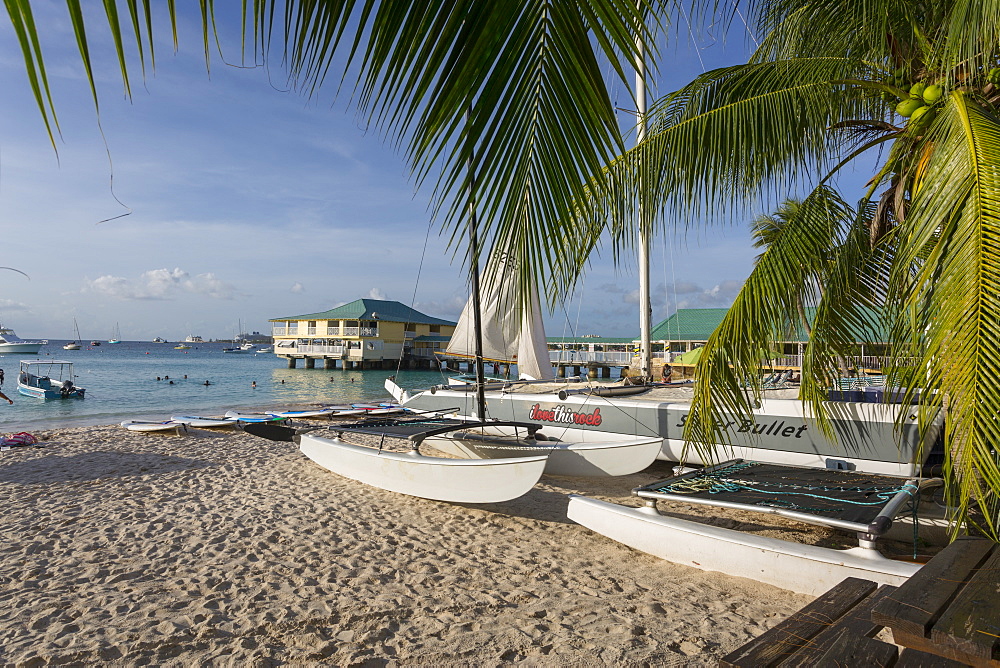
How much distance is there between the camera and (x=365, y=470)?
8539mm

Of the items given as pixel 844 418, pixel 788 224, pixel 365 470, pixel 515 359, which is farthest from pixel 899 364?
pixel 515 359

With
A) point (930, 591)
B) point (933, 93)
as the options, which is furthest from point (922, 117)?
point (930, 591)

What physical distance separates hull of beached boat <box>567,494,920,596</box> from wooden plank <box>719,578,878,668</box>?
62.6 inches

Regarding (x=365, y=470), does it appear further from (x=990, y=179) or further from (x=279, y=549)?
(x=990, y=179)

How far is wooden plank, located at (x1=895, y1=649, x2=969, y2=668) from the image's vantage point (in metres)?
2.09

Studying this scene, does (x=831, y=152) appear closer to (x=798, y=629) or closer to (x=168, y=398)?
(x=798, y=629)

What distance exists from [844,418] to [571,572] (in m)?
5.13

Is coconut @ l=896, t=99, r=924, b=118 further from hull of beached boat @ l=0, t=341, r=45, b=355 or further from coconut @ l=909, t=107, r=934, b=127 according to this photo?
hull of beached boat @ l=0, t=341, r=45, b=355

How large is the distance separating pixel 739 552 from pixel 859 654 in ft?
11.2

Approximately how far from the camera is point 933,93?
4.23 m

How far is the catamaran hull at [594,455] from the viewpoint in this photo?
8281 millimetres

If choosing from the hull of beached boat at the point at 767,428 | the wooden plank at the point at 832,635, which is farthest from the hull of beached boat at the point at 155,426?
the wooden plank at the point at 832,635

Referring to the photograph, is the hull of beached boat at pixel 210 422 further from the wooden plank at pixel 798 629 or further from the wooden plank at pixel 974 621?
the wooden plank at pixel 974 621

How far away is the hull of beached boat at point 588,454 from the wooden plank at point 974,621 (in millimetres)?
5478
